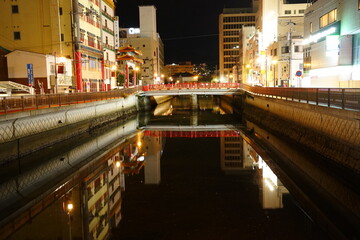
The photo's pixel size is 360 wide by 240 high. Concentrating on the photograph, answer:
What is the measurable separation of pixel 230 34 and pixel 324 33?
11685 cm

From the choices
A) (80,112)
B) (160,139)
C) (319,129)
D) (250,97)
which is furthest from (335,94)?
(250,97)

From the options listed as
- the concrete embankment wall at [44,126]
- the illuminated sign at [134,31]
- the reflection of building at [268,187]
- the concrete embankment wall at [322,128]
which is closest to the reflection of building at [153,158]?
the reflection of building at [268,187]

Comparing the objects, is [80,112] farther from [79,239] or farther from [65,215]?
[79,239]

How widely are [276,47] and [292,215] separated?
173ft

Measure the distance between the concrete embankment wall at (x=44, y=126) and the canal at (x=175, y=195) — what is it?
678mm

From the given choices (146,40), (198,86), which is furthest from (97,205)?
(146,40)

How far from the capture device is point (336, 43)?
1273 inches

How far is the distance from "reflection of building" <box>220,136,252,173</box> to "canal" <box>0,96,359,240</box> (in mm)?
69

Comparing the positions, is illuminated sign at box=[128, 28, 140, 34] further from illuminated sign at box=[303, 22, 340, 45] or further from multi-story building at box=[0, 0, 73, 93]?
illuminated sign at box=[303, 22, 340, 45]

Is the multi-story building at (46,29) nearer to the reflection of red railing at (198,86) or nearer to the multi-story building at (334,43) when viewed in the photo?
the reflection of red railing at (198,86)

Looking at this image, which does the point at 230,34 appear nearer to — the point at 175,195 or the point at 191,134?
the point at 191,134

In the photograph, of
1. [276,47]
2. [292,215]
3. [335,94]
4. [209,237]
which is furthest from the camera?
[276,47]

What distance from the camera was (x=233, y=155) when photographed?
2383 cm

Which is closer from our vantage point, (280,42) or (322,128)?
(322,128)
